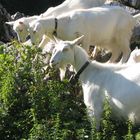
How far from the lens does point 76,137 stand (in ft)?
37.5

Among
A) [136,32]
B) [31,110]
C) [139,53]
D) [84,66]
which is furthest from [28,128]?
[136,32]

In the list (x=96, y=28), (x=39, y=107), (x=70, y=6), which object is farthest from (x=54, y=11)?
(x=39, y=107)

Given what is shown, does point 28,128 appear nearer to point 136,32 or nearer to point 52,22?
point 52,22

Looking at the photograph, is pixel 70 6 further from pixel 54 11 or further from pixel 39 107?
pixel 39 107

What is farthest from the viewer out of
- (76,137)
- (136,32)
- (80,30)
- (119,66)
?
(136,32)

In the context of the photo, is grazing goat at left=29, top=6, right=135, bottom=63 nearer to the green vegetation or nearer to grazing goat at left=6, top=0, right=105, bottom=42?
grazing goat at left=6, top=0, right=105, bottom=42

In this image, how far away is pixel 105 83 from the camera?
39.7 ft

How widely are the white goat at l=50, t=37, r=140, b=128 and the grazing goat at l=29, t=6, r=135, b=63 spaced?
2.24 m

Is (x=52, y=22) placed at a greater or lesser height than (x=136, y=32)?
greater

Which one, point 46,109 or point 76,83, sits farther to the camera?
point 76,83

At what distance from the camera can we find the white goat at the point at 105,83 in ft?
38.1

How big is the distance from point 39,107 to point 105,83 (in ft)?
3.84

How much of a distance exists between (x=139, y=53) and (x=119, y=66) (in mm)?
1277

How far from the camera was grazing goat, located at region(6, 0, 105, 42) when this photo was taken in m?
15.8
